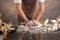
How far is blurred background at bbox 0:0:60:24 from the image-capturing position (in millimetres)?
1707

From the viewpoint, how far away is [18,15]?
1703 mm

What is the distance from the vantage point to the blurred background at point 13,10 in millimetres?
1707

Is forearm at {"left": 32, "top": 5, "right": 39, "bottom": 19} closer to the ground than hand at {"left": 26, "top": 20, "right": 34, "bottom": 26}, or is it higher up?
higher up

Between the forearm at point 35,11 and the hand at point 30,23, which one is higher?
the forearm at point 35,11

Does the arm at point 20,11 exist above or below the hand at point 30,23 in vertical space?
above

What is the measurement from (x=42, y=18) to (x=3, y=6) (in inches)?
14.7

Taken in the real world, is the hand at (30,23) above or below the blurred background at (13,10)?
below

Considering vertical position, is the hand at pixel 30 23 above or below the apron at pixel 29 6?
below

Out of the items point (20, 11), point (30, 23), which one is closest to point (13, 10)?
point (20, 11)

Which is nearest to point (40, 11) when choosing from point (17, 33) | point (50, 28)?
point (50, 28)

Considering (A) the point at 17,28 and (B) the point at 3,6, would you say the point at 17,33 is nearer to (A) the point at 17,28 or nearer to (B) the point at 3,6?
(A) the point at 17,28

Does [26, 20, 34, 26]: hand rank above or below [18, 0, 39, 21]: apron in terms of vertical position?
below

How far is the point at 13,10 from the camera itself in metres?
1.71

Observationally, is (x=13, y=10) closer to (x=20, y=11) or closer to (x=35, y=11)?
(x=20, y=11)
